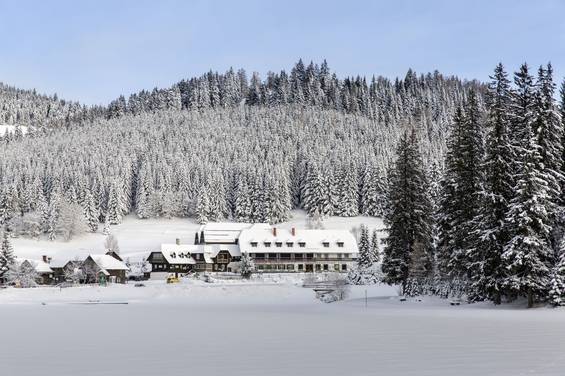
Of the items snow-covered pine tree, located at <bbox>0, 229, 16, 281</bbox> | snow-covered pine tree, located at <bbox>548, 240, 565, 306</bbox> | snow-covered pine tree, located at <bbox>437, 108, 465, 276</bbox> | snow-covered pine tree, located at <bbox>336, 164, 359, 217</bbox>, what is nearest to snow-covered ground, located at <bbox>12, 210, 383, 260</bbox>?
snow-covered pine tree, located at <bbox>336, 164, 359, 217</bbox>

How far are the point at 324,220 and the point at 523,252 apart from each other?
97.2 m

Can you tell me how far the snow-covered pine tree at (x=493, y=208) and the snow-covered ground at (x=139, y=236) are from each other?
243ft

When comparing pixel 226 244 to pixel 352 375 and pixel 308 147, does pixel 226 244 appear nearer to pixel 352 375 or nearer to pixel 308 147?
pixel 308 147

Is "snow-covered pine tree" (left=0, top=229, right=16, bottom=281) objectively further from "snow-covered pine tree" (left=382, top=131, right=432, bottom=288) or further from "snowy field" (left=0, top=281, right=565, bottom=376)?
"snow-covered pine tree" (left=382, top=131, right=432, bottom=288)

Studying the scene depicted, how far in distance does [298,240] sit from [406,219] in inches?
2363

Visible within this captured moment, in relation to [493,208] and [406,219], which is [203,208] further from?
[493,208]

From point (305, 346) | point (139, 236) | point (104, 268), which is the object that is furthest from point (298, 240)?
point (305, 346)

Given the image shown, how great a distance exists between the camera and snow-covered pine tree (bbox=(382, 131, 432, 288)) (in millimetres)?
48000

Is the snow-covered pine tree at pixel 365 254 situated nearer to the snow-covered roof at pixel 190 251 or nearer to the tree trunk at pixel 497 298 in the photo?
the snow-covered roof at pixel 190 251

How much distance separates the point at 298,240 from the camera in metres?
108

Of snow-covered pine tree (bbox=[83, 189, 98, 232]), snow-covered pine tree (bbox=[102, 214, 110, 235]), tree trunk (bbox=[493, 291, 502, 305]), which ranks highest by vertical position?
snow-covered pine tree (bbox=[83, 189, 98, 232])

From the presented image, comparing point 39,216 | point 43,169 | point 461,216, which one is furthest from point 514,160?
point 43,169

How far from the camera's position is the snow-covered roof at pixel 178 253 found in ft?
336

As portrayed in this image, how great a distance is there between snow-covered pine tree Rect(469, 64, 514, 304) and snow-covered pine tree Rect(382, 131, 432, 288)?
7954 mm
